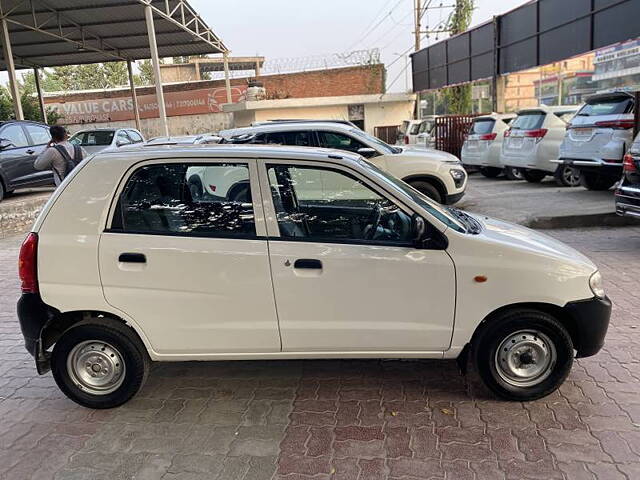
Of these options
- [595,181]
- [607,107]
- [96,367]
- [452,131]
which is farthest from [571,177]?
[96,367]

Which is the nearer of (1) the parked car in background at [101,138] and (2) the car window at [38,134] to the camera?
(2) the car window at [38,134]

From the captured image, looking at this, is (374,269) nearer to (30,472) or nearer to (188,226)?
(188,226)

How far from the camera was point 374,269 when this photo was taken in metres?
3.33

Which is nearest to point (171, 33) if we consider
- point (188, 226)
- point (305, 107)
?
point (305, 107)

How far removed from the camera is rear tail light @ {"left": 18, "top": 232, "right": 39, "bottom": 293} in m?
3.46

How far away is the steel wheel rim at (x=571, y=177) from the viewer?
11630mm

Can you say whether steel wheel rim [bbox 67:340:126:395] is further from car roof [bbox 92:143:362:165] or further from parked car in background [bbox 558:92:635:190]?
parked car in background [bbox 558:92:635:190]

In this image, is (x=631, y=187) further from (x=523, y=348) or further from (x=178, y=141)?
(x=178, y=141)

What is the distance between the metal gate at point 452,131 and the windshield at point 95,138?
9.92 m

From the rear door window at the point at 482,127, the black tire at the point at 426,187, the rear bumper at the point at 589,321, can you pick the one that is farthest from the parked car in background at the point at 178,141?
the rear door window at the point at 482,127

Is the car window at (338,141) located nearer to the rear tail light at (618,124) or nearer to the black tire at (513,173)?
the rear tail light at (618,124)

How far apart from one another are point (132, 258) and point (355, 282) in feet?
4.72

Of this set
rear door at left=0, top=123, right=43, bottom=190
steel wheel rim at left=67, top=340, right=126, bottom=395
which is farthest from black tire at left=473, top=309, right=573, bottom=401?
rear door at left=0, top=123, right=43, bottom=190

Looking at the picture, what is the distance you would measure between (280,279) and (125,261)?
1.01 metres
